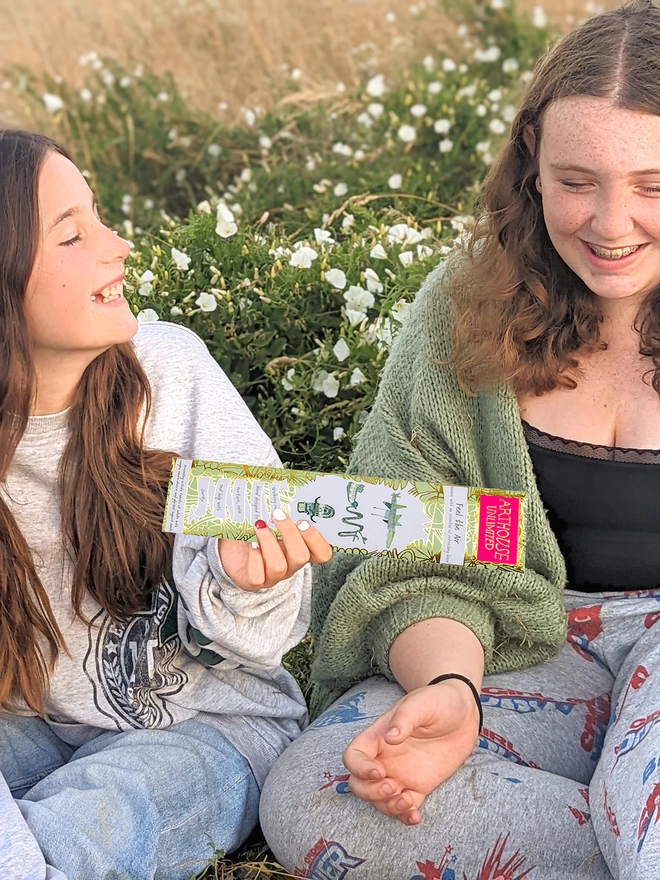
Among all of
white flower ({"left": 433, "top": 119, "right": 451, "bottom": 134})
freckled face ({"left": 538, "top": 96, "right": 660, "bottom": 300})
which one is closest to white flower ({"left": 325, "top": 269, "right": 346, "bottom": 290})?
freckled face ({"left": 538, "top": 96, "right": 660, "bottom": 300})

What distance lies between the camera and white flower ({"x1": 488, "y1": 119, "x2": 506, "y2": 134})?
5.45 meters

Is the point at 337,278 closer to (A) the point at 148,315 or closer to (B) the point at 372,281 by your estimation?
(B) the point at 372,281

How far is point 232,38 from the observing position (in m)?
7.88

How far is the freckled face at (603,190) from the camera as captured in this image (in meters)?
2.17

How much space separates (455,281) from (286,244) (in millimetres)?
1284

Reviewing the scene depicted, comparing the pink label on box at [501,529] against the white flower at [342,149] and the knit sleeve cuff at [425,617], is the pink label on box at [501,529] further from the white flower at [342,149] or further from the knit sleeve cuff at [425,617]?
the white flower at [342,149]

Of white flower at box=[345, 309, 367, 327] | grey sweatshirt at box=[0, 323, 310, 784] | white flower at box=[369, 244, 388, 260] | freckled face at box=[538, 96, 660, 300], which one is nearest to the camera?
freckled face at box=[538, 96, 660, 300]

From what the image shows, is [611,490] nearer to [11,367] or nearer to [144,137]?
[11,367]

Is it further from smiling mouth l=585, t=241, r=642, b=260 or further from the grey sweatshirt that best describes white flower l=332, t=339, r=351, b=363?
smiling mouth l=585, t=241, r=642, b=260

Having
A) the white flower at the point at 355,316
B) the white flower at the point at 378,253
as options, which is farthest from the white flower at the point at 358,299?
the white flower at the point at 378,253

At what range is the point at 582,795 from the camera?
2.16 metres

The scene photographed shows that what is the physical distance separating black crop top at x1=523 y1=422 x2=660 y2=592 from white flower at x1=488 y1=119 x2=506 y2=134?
327 cm

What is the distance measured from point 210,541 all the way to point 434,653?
0.47 m

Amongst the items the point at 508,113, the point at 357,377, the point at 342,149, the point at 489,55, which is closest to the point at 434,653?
the point at 357,377
